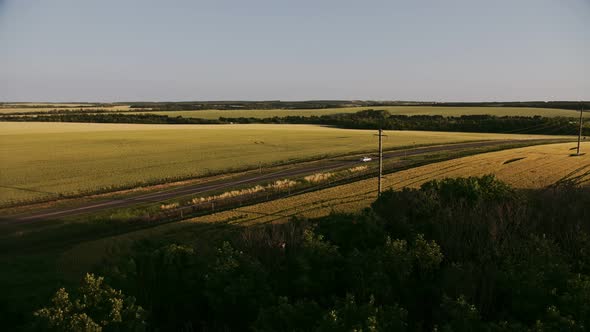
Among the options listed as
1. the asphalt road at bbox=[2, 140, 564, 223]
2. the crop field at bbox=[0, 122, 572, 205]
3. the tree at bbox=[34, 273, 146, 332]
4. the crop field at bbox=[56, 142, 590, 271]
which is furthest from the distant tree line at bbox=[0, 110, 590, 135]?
the tree at bbox=[34, 273, 146, 332]

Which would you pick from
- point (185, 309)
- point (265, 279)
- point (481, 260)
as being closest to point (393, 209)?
point (481, 260)

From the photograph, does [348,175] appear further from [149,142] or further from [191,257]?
[149,142]

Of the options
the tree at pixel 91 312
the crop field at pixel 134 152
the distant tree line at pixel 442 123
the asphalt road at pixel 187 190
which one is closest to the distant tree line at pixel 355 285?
the tree at pixel 91 312

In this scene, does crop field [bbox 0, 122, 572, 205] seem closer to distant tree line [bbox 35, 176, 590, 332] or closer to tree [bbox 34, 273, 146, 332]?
distant tree line [bbox 35, 176, 590, 332]

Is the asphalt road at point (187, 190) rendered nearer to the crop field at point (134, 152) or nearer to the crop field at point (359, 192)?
the crop field at point (134, 152)

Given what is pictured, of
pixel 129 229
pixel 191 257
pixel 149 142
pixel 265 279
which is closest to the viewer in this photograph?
pixel 265 279
